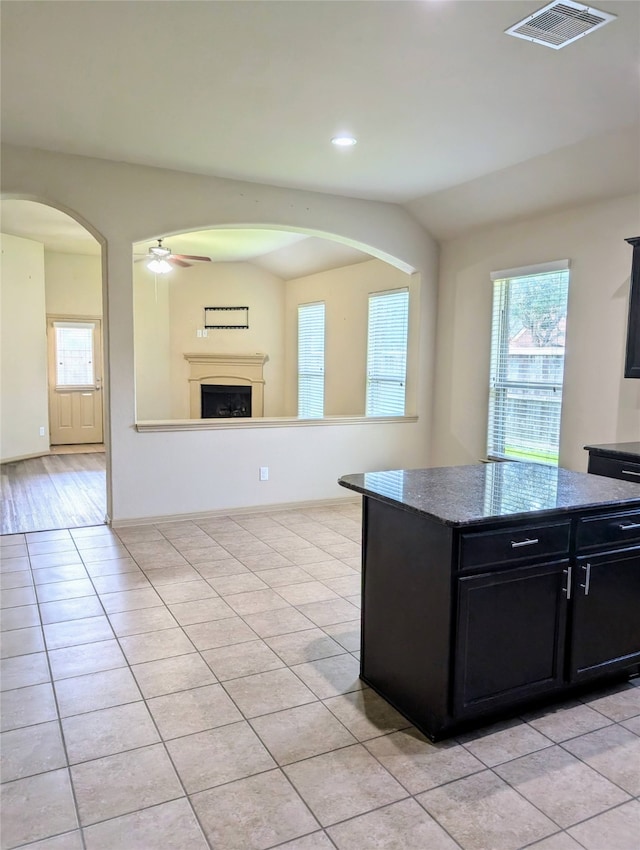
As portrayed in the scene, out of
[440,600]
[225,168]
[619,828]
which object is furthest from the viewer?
[225,168]

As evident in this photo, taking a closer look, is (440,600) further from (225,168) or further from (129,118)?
(225,168)

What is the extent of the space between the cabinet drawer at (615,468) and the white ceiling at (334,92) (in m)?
1.96

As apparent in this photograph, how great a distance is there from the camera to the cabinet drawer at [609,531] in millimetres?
2428

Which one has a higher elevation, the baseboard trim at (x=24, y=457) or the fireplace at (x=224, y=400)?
the fireplace at (x=224, y=400)

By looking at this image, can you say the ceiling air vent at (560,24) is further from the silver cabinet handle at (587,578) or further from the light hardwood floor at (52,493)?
the light hardwood floor at (52,493)

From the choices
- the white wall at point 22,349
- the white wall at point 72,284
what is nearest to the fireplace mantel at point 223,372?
the white wall at point 72,284

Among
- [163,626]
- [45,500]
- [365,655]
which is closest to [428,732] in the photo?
[365,655]

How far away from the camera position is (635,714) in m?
2.49

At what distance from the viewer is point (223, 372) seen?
9617 mm

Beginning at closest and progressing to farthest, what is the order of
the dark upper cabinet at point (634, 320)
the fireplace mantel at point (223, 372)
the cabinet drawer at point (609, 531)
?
the cabinet drawer at point (609, 531) < the dark upper cabinet at point (634, 320) < the fireplace mantel at point (223, 372)

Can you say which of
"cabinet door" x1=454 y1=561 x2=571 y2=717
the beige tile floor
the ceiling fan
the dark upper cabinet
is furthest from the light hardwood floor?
the dark upper cabinet

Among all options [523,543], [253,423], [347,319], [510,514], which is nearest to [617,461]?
[523,543]

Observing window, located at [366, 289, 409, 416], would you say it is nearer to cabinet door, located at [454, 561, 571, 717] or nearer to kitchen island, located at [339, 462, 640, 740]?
kitchen island, located at [339, 462, 640, 740]

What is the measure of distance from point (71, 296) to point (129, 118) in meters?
5.93
